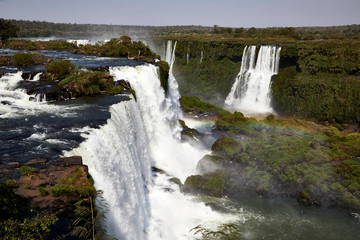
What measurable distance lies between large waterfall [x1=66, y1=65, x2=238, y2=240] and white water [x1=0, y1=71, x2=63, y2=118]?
404cm

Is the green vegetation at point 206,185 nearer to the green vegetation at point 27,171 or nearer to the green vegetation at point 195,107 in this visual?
the green vegetation at point 27,171

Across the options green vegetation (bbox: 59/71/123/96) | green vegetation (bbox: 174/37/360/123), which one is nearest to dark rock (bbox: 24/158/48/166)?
green vegetation (bbox: 59/71/123/96)

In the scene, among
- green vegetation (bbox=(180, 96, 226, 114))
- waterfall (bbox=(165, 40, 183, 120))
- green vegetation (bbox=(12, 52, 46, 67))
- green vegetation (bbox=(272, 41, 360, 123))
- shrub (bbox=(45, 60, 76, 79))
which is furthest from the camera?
green vegetation (bbox=(180, 96, 226, 114))

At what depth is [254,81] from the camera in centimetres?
4059

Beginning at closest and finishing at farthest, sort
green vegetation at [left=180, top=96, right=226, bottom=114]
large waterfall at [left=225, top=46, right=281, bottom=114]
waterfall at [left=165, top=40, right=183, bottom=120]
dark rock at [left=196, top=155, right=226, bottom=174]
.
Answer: dark rock at [left=196, top=155, right=226, bottom=174] → waterfall at [left=165, top=40, right=183, bottom=120] → green vegetation at [left=180, top=96, right=226, bottom=114] → large waterfall at [left=225, top=46, right=281, bottom=114]

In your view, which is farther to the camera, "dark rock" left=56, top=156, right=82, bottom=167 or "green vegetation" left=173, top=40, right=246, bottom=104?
"green vegetation" left=173, top=40, right=246, bottom=104

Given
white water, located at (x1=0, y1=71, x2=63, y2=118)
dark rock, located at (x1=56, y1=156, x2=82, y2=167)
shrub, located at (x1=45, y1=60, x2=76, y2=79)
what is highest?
shrub, located at (x1=45, y1=60, x2=76, y2=79)

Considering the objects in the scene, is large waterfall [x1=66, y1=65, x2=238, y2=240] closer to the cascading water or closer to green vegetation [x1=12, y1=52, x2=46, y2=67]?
the cascading water

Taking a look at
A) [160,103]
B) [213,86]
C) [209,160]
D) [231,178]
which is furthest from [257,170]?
[213,86]

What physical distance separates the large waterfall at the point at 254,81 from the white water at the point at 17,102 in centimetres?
2758

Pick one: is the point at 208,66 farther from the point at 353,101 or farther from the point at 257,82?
the point at 353,101

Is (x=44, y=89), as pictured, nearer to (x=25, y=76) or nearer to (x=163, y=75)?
(x=25, y=76)

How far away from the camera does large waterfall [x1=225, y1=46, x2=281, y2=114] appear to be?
3900 centimetres

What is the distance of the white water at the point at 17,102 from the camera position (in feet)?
47.3
